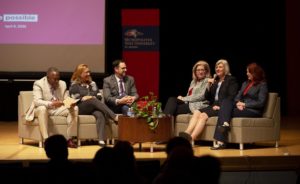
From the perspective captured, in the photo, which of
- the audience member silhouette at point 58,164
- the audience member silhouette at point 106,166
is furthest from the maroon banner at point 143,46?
the audience member silhouette at point 106,166

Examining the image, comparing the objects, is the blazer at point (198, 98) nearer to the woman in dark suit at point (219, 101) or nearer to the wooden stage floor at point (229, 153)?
the woman in dark suit at point (219, 101)

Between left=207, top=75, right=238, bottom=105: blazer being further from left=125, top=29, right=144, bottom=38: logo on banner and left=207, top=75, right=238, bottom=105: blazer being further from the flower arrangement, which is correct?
left=125, top=29, right=144, bottom=38: logo on banner

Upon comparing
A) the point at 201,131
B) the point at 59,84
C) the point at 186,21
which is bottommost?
the point at 201,131

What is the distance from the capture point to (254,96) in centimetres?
802

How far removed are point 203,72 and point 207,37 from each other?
3597 mm

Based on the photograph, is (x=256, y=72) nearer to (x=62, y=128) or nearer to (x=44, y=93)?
(x=62, y=128)

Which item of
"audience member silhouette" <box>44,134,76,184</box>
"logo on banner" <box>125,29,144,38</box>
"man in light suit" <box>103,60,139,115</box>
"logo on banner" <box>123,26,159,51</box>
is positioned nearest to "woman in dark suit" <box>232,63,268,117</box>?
Answer: "man in light suit" <box>103,60,139,115</box>

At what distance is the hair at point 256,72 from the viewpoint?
794 cm

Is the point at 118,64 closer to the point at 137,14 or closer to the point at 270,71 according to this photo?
the point at 137,14

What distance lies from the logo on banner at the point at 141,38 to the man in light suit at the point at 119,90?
2.42m

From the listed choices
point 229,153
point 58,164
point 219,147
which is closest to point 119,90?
point 219,147

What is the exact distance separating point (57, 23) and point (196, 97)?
3.26 metres

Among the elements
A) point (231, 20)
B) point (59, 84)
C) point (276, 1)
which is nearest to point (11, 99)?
point (59, 84)

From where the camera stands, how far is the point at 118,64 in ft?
28.1
